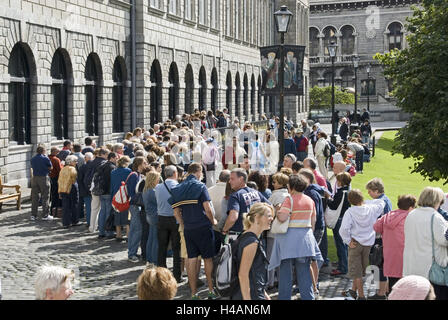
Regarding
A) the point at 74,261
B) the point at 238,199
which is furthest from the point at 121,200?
the point at 238,199

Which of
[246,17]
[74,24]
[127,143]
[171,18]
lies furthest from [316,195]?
[246,17]

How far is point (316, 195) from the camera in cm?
1047

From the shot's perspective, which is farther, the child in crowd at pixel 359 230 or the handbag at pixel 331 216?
the handbag at pixel 331 216

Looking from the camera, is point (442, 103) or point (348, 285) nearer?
point (348, 285)

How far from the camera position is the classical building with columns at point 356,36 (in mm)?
88812

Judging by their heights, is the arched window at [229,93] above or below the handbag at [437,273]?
above

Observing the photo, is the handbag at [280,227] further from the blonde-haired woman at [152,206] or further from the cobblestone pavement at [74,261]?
the blonde-haired woman at [152,206]

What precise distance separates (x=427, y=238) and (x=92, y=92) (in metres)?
19.1

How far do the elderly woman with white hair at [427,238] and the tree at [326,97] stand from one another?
6713 cm

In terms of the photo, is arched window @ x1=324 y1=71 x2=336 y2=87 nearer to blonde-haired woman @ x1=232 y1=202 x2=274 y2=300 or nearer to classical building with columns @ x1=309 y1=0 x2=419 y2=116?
classical building with columns @ x1=309 y1=0 x2=419 y2=116

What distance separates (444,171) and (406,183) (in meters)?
16.4

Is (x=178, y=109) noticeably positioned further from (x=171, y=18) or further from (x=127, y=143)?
(x=127, y=143)

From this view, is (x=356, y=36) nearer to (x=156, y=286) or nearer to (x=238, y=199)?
(x=238, y=199)

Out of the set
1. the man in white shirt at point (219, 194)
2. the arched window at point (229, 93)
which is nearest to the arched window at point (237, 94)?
the arched window at point (229, 93)
